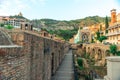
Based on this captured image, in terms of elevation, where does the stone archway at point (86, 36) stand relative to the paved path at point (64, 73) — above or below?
above

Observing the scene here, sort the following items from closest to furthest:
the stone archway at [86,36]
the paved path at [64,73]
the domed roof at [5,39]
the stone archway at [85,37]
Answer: the domed roof at [5,39] < the paved path at [64,73] < the stone archway at [86,36] < the stone archway at [85,37]

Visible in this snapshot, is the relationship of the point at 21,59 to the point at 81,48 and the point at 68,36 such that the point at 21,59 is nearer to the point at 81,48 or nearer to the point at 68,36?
the point at 81,48

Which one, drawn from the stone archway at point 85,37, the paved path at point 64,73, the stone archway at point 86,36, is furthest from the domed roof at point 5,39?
the stone archway at point 85,37

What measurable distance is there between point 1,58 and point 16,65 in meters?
1.13

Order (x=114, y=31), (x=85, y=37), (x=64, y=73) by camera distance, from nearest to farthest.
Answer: (x=64, y=73) < (x=114, y=31) < (x=85, y=37)

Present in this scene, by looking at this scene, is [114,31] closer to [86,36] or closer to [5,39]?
[86,36]

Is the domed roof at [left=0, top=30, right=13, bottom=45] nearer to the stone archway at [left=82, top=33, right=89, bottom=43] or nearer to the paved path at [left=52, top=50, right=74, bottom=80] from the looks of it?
the paved path at [left=52, top=50, right=74, bottom=80]

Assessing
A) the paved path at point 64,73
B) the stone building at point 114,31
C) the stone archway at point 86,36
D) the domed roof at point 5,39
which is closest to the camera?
the domed roof at point 5,39

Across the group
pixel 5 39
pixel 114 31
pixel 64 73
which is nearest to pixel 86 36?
pixel 114 31

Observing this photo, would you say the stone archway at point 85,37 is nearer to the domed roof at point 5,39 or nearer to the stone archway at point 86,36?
the stone archway at point 86,36

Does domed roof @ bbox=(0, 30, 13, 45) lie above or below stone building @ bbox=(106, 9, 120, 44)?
below

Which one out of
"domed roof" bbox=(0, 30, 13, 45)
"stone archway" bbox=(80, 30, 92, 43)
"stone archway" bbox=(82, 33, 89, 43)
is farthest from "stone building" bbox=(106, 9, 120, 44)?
"domed roof" bbox=(0, 30, 13, 45)

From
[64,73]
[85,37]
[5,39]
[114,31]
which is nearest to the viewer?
[5,39]

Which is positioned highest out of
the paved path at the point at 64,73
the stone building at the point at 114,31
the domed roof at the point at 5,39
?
the stone building at the point at 114,31
